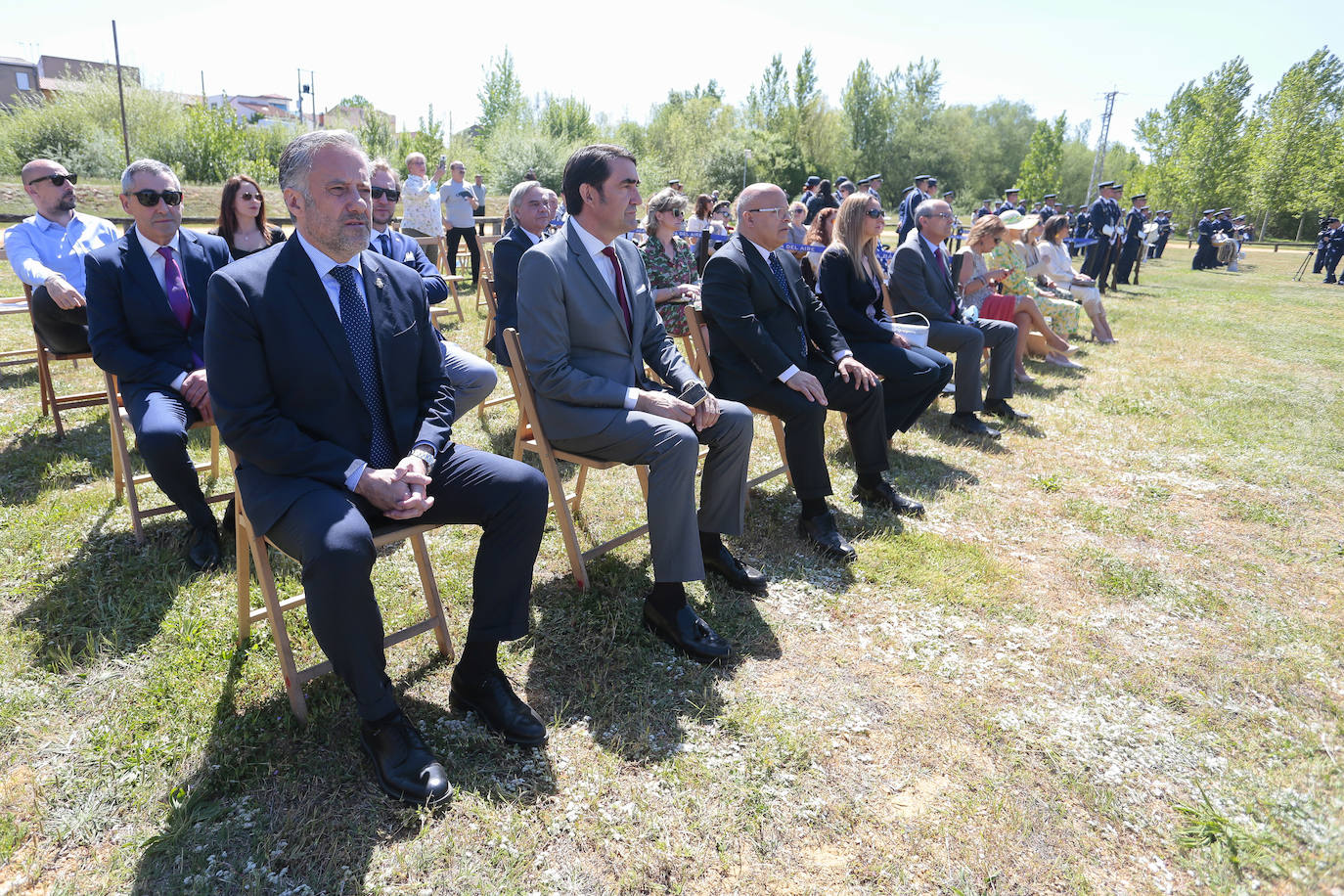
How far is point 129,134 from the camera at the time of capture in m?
32.7

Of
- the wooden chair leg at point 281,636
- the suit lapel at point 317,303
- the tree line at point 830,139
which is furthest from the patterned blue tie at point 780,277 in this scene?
the tree line at point 830,139

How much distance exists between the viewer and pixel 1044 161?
6181cm

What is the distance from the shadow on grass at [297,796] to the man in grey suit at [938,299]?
15.8 ft

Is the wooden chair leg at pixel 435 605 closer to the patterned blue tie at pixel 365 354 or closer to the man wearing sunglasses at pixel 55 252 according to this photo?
the patterned blue tie at pixel 365 354

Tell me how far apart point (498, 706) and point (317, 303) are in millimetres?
1545

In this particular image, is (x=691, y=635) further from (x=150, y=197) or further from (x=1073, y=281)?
(x=1073, y=281)

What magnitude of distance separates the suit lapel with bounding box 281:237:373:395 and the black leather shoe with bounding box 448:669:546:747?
1.18m

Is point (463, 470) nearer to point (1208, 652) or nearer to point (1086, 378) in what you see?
point (1208, 652)

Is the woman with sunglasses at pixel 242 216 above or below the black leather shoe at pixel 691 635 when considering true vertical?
above

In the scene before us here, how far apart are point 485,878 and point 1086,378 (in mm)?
8342

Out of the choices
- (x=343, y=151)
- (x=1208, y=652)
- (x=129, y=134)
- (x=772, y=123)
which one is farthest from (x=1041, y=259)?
(x=772, y=123)

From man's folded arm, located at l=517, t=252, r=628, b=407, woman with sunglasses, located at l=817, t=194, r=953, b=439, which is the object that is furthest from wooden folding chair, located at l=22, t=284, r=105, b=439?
woman with sunglasses, located at l=817, t=194, r=953, b=439

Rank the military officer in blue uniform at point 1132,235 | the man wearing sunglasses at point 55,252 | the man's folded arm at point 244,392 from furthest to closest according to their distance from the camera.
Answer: the military officer in blue uniform at point 1132,235, the man wearing sunglasses at point 55,252, the man's folded arm at point 244,392

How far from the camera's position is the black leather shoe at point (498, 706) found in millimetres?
2629
